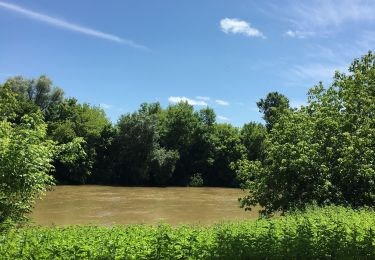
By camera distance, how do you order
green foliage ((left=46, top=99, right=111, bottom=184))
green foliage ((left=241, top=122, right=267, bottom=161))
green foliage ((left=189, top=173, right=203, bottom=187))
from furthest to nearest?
green foliage ((left=241, top=122, right=267, bottom=161)), green foliage ((left=189, top=173, right=203, bottom=187)), green foliage ((left=46, top=99, right=111, bottom=184))

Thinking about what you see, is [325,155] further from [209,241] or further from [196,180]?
[196,180]

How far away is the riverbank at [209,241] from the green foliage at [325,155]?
607 cm

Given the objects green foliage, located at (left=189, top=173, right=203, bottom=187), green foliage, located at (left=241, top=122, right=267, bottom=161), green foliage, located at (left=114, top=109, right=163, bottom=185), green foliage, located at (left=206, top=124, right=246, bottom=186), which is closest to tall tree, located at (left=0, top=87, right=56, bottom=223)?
green foliage, located at (left=114, top=109, right=163, bottom=185)

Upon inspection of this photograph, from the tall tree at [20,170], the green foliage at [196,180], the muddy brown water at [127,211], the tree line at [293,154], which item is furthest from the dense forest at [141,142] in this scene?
the tall tree at [20,170]

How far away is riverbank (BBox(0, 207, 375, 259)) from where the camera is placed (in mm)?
6027

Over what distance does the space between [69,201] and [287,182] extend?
953 inches

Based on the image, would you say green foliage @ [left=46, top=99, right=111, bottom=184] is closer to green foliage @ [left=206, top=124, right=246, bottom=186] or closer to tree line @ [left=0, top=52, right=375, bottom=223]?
green foliage @ [left=206, top=124, right=246, bottom=186]

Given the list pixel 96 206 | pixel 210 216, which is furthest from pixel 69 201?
pixel 210 216

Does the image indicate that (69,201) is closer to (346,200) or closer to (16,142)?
(346,200)

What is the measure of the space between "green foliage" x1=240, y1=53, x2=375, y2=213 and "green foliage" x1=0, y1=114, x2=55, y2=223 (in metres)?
9.16

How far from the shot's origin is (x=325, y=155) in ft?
53.2

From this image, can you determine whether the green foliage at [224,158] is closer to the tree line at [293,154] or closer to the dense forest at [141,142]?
the dense forest at [141,142]

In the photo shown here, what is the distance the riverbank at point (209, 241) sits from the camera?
6.03 m

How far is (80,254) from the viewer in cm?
593
